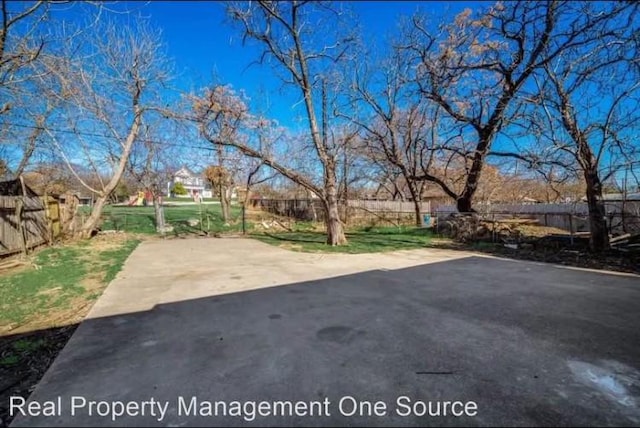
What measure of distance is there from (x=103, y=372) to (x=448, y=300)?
13.8 feet

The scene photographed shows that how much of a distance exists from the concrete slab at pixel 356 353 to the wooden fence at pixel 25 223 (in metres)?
4.84

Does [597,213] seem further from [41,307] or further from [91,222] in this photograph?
[91,222]

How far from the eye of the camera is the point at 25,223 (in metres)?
8.91

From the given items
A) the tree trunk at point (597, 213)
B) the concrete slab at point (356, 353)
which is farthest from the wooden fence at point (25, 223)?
the tree trunk at point (597, 213)

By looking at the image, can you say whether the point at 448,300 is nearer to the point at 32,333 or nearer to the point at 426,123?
the point at 32,333

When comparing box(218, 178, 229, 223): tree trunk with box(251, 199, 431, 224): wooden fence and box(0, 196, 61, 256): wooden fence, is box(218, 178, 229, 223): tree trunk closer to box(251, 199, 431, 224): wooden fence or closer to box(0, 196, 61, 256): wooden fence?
box(251, 199, 431, 224): wooden fence

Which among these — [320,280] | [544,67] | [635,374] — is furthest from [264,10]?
[635,374]

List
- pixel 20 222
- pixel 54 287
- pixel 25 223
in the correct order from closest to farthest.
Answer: pixel 54 287, pixel 20 222, pixel 25 223

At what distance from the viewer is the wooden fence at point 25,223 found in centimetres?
796

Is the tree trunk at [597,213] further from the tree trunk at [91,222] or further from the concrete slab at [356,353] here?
the tree trunk at [91,222]

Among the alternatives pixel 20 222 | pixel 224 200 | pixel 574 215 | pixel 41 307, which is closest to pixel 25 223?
pixel 20 222

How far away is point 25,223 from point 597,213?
1545 cm

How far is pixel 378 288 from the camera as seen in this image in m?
5.45

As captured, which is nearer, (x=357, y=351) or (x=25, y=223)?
(x=357, y=351)
